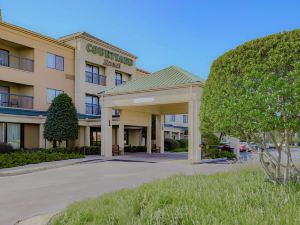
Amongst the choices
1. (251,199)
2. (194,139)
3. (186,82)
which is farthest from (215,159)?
(251,199)

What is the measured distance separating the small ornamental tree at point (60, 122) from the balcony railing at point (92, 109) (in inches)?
235

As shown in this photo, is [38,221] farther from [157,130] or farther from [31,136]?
[157,130]

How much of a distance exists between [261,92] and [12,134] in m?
21.7

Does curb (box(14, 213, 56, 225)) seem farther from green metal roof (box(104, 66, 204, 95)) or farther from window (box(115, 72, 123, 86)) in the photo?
window (box(115, 72, 123, 86))

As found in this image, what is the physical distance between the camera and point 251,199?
19.7 ft

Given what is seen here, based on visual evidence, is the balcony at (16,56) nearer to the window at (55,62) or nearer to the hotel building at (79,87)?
the hotel building at (79,87)

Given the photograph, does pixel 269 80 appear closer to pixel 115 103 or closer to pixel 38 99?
pixel 115 103

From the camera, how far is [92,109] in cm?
3108

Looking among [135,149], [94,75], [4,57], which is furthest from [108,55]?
[4,57]

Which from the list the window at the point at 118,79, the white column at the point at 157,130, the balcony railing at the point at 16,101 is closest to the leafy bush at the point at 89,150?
the balcony railing at the point at 16,101

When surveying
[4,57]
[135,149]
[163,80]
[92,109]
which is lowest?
[135,149]

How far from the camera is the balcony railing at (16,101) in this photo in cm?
2412

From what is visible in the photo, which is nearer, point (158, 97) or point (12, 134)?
point (158, 97)

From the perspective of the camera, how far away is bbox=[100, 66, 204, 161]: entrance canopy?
20.1m
